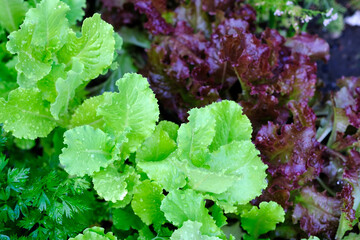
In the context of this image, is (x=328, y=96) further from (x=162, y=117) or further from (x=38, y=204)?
(x=38, y=204)

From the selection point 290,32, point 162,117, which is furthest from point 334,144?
point 162,117

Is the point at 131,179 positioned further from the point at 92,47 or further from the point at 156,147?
the point at 92,47

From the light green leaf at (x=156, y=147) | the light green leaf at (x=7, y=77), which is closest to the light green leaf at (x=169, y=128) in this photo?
the light green leaf at (x=156, y=147)

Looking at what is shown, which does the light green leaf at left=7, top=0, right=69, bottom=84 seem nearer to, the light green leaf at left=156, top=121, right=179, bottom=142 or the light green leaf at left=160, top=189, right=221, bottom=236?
the light green leaf at left=156, top=121, right=179, bottom=142

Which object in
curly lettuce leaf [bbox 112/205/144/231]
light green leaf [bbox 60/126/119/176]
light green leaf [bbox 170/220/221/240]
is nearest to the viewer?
light green leaf [bbox 170/220/221/240]

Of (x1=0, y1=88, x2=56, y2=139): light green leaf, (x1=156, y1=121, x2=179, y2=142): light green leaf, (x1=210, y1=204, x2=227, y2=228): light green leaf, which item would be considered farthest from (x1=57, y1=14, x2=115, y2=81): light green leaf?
(x1=210, y1=204, x2=227, y2=228): light green leaf

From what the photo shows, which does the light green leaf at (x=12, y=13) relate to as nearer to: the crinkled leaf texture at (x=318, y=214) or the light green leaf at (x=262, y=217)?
the light green leaf at (x=262, y=217)

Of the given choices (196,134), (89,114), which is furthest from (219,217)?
(89,114)
